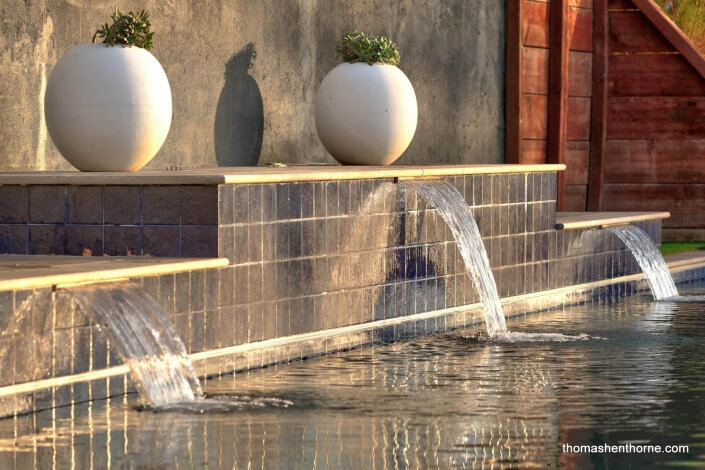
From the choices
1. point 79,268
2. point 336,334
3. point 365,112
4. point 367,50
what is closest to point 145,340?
point 79,268

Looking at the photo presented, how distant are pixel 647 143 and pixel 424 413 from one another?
10.4 m

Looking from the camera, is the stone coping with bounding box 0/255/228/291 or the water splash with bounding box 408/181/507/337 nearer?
the stone coping with bounding box 0/255/228/291

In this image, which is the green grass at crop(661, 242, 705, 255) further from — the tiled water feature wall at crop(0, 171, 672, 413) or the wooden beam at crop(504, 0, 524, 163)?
the tiled water feature wall at crop(0, 171, 672, 413)

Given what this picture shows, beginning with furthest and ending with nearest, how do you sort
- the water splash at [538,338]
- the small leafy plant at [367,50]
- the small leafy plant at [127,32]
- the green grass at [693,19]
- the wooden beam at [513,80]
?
the green grass at [693,19]
the wooden beam at [513,80]
the small leafy plant at [367,50]
the water splash at [538,338]
the small leafy plant at [127,32]

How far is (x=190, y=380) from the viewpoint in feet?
22.3

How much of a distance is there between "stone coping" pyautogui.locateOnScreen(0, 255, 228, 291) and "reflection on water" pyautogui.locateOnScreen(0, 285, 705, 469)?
516mm

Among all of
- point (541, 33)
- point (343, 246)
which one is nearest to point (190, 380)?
point (343, 246)

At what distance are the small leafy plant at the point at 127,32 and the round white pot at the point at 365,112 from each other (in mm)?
2242

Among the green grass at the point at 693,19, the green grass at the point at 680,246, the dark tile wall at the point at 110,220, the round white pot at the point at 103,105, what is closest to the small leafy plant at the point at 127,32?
the round white pot at the point at 103,105

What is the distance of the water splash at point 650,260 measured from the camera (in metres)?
11.9

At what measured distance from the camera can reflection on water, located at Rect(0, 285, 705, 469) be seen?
516 centimetres

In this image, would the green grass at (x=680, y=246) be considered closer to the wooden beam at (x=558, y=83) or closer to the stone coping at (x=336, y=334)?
the wooden beam at (x=558, y=83)

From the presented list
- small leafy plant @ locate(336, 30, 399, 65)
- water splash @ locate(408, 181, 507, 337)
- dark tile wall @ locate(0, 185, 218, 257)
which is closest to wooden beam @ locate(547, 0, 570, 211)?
small leafy plant @ locate(336, 30, 399, 65)

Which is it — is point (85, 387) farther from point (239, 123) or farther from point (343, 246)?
point (239, 123)
